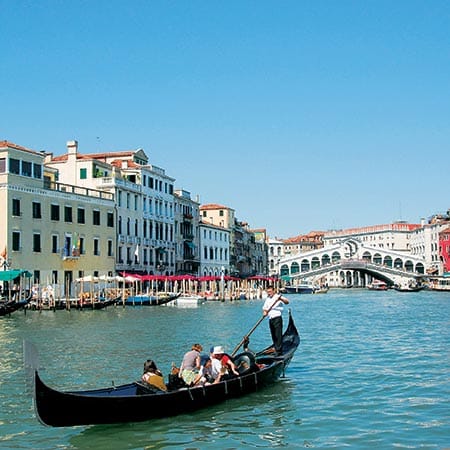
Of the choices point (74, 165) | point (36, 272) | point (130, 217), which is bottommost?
point (36, 272)

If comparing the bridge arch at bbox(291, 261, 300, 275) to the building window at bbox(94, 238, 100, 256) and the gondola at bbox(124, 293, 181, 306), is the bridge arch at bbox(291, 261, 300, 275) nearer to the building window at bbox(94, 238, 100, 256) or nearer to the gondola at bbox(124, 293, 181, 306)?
the gondola at bbox(124, 293, 181, 306)

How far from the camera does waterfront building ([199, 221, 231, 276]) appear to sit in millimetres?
43406

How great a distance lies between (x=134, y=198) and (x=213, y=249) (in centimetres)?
1327

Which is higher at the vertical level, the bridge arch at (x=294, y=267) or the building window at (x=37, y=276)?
the bridge arch at (x=294, y=267)

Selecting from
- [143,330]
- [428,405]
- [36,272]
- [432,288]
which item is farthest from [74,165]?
[432,288]

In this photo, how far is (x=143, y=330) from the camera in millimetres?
16859

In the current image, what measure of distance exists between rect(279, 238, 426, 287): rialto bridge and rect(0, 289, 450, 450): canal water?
3997cm

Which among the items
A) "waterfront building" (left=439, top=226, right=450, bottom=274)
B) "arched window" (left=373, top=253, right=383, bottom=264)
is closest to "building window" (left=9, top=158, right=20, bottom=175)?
"waterfront building" (left=439, top=226, right=450, bottom=274)

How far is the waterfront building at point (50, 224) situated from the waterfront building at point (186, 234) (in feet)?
28.7

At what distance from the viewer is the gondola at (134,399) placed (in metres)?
6.09

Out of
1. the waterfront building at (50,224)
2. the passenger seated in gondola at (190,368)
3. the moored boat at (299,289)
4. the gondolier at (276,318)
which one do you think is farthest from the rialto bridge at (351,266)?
the passenger seated in gondola at (190,368)

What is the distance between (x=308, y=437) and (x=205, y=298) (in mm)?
29042

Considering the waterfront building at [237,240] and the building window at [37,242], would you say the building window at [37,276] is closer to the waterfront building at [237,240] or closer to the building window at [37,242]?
the building window at [37,242]

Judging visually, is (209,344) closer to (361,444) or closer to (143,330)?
(143,330)
